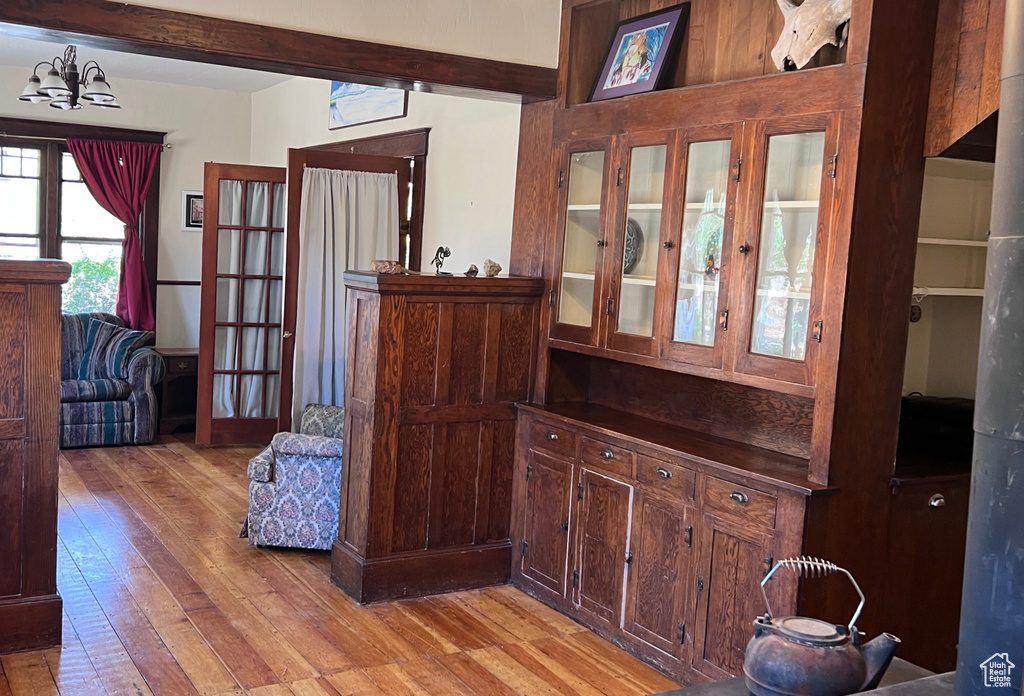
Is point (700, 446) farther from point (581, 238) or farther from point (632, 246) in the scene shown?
point (581, 238)

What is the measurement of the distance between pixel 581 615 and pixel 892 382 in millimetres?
1685

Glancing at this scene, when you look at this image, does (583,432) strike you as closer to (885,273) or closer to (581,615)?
(581,615)

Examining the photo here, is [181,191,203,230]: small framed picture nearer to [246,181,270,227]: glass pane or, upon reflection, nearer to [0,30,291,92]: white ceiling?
[0,30,291,92]: white ceiling

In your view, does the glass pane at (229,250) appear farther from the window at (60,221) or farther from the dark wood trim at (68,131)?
the dark wood trim at (68,131)

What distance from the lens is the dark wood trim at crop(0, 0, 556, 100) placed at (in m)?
3.58

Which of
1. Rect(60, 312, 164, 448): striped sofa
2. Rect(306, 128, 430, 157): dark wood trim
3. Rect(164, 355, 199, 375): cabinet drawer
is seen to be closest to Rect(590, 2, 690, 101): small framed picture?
Rect(306, 128, 430, 157): dark wood trim

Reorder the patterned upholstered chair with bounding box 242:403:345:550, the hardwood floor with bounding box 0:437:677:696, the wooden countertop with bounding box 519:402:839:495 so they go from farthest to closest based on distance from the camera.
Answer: the patterned upholstered chair with bounding box 242:403:345:550 < the hardwood floor with bounding box 0:437:677:696 < the wooden countertop with bounding box 519:402:839:495

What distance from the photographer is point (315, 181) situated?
6.43m

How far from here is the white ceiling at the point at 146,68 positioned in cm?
725

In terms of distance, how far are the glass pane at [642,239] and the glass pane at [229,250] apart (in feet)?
12.5

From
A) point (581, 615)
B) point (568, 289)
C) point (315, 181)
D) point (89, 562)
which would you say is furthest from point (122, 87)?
point (581, 615)

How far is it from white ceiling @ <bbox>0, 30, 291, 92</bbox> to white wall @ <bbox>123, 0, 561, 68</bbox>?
10.8ft

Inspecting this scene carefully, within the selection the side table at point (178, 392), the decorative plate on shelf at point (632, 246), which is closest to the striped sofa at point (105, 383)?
the side table at point (178, 392)

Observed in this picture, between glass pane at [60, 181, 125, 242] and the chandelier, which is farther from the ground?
the chandelier
